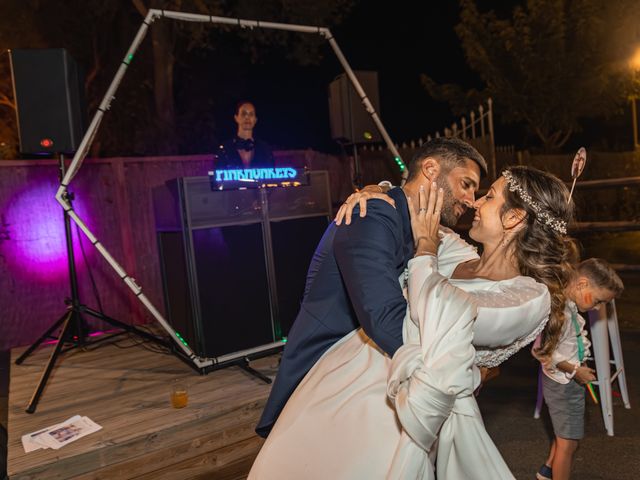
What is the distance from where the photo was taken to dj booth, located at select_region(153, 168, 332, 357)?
13.8ft

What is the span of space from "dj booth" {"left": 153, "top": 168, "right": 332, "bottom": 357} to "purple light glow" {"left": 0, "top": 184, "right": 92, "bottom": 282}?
1.59 metres

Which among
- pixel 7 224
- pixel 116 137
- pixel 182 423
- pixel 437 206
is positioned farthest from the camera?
pixel 116 137

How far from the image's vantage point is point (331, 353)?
1.61 metres

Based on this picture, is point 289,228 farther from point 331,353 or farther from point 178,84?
point 178,84

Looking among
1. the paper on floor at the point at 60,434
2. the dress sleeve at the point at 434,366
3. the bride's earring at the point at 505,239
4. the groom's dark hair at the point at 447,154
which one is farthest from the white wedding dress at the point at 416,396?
the paper on floor at the point at 60,434

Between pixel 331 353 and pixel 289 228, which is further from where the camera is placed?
pixel 289 228

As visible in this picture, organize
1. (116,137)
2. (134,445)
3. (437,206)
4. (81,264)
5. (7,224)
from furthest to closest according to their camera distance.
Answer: (116,137) → (81,264) → (7,224) → (134,445) → (437,206)

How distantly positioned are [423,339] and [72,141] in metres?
3.86

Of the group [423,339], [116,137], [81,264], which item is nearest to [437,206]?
[423,339]

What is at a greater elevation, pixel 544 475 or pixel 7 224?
pixel 7 224

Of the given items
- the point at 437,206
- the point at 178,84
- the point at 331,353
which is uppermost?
the point at 178,84

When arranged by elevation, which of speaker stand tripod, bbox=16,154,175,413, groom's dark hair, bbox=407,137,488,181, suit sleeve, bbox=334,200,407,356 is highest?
groom's dark hair, bbox=407,137,488,181

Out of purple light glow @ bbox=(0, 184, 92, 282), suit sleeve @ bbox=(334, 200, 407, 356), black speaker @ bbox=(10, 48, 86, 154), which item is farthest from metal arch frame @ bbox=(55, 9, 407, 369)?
suit sleeve @ bbox=(334, 200, 407, 356)

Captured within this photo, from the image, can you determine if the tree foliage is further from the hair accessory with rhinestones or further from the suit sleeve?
the suit sleeve
